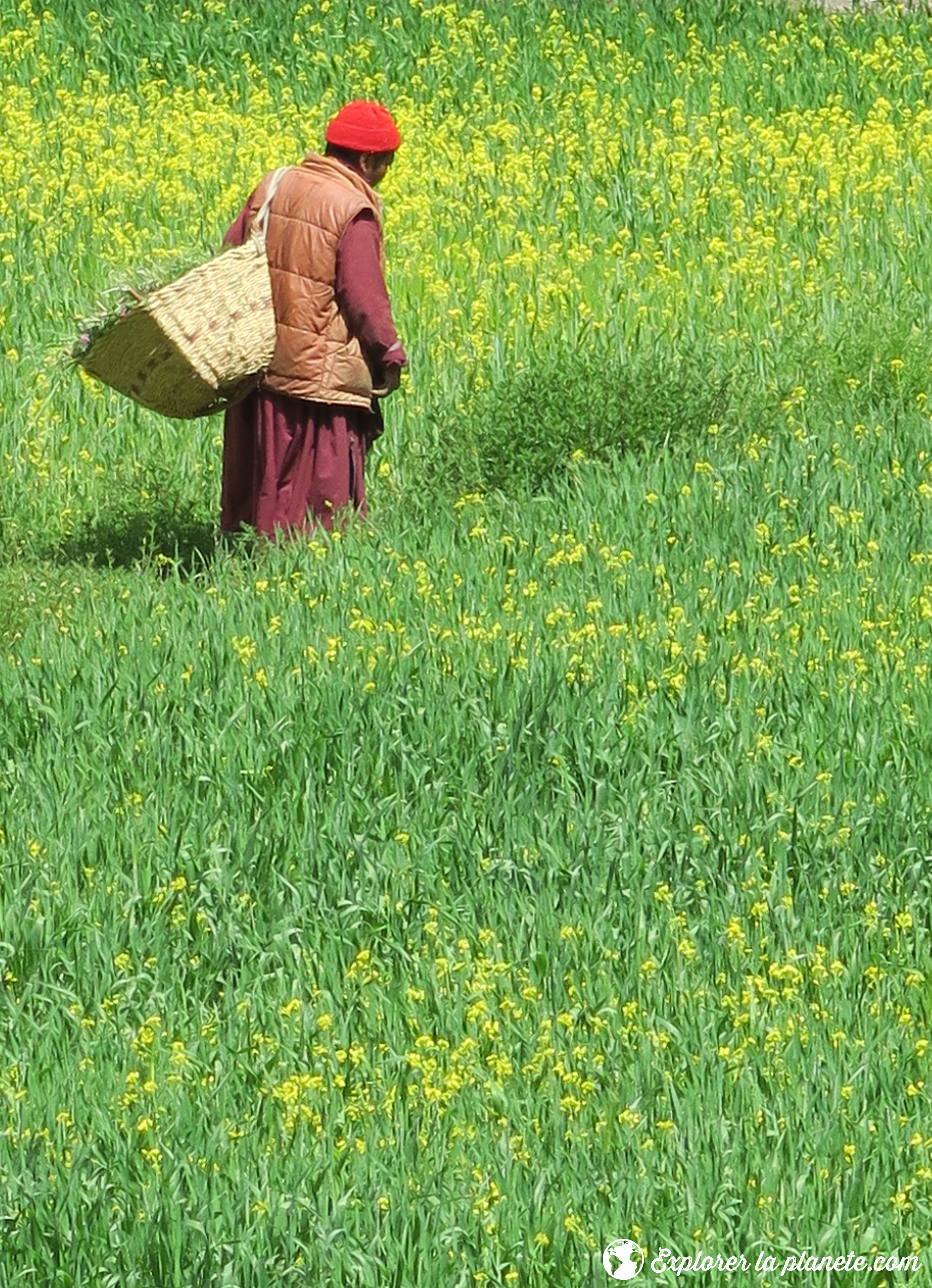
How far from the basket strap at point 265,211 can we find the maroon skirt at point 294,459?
1.71 ft

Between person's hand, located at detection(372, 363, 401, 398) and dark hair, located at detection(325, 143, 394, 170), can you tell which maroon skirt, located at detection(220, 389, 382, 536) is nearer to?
person's hand, located at detection(372, 363, 401, 398)

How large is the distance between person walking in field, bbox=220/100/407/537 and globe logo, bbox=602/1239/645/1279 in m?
3.96

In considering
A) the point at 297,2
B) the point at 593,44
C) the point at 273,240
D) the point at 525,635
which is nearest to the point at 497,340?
the point at 273,240

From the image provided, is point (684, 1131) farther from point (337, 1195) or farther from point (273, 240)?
point (273, 240)

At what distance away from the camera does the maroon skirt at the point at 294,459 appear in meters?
6.98

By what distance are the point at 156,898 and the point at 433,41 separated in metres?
9.26

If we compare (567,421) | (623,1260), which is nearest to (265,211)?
(567,421)

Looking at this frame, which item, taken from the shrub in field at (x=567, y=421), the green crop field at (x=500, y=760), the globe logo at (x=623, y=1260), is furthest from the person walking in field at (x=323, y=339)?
the globe logo at (x=623, y=1260)

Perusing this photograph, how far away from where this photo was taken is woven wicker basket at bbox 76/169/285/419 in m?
6.60

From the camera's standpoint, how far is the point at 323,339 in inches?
270

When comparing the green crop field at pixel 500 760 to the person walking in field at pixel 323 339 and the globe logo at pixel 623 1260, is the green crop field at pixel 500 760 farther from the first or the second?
the person walking in field at pixel 323 339

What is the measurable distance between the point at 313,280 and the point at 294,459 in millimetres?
616

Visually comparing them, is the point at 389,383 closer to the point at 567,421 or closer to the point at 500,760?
the point at 567,421

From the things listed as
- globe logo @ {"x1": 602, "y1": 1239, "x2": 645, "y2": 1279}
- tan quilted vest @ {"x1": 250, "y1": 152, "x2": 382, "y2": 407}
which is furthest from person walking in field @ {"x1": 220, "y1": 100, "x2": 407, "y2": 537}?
globe logo @ {"x1": 602, "y1": 1239, "x2": 645, "y2": 1279}
